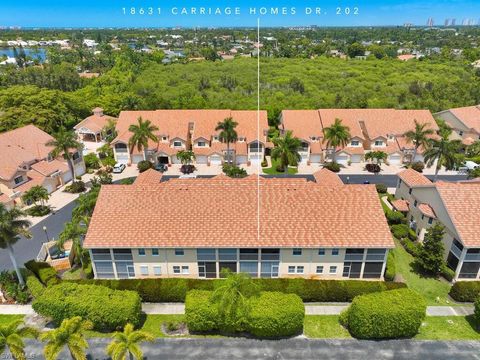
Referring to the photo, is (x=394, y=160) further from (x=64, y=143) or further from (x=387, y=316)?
(x=64, y=143)

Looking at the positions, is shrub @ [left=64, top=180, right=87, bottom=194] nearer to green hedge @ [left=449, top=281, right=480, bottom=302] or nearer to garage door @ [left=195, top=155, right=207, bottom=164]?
garage door @ [left=195, top=155, right=207, bottom=164]

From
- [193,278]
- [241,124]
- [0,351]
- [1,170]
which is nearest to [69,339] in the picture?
[0,351]

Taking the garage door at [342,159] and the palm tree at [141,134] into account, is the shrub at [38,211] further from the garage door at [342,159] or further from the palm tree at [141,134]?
the garage door at [342,159]

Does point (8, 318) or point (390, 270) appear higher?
point (390, 270)

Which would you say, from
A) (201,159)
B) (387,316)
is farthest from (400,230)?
(201,159)

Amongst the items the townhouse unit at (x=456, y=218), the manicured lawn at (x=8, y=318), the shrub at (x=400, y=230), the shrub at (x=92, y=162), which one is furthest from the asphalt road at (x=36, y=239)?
the townhouse unit at (x=456, y=218)
